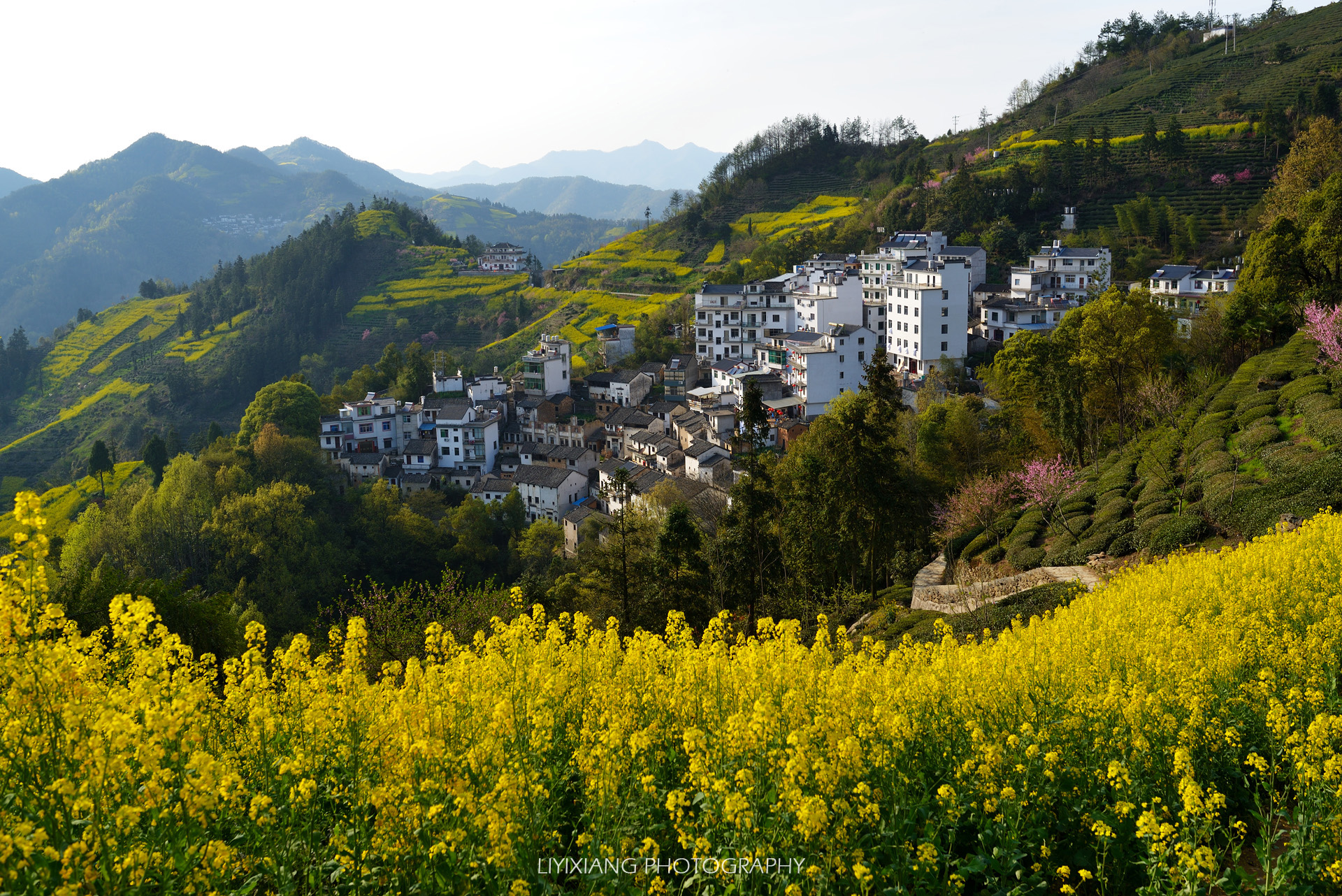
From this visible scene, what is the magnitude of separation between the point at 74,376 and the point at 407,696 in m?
99.9

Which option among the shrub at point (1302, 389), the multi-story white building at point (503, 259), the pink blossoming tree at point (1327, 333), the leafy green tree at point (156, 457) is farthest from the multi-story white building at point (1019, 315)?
the multi-story white building at point (503, 259)

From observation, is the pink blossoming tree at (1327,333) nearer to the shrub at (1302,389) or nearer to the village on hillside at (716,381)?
the shrub at (1302,389)

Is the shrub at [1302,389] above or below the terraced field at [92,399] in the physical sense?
above

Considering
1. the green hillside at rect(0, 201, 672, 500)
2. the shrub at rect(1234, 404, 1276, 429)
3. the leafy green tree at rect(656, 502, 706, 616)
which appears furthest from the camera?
the green hillside at rect(0, 201, 672, 500)

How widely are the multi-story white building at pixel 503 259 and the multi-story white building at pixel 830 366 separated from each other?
62688 millimetres

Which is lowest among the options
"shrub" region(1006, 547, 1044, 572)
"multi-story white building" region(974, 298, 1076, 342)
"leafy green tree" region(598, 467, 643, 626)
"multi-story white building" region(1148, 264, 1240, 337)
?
"leafy green tree" region(598, 467, 643, 626)

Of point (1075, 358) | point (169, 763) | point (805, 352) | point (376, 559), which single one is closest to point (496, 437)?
point (376, 559)

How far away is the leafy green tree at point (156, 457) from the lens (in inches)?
2147

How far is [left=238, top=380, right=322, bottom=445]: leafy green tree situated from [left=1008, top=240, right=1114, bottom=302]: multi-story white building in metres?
44.5

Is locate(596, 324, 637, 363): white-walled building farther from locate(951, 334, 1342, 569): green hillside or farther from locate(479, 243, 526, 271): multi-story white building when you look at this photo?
locate(951, 334, 1342, 569): green hillside

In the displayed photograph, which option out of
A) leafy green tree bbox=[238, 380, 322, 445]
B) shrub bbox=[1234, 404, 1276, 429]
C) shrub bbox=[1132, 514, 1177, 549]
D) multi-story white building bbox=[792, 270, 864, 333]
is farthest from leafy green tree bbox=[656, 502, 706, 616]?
leafy green tree bbox=[238, 380, 322, 445]

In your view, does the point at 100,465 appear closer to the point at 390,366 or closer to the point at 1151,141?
the point at 390,366

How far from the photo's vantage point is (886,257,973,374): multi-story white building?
1729 inches

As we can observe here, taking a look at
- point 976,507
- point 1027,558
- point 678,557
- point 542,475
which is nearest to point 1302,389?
point 1027,558
